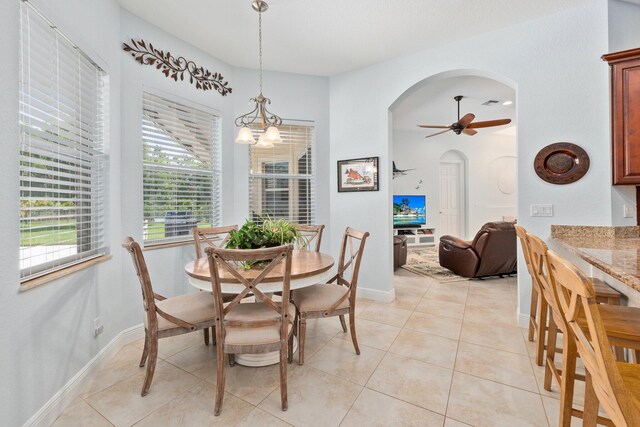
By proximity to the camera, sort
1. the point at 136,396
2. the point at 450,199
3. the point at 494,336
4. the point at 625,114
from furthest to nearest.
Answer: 1. the point at 450,199
2. the point at 494,336
3. the point at 625,114
4. the point at 136,396

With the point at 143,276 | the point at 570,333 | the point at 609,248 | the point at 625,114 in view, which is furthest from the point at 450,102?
the point at 143,276

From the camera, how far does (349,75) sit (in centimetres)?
374

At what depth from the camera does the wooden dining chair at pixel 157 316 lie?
1.71 m

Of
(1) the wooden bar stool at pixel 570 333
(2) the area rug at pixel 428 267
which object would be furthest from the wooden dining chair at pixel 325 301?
(2) the area rug at pixel 428 267

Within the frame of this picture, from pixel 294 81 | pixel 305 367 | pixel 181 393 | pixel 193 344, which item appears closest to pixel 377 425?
pixel 305 367

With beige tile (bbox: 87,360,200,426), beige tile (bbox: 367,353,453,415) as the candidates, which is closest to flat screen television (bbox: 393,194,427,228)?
beige tile (bbox: 367,353,453,415)

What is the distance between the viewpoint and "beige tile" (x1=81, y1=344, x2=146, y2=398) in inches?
74.8

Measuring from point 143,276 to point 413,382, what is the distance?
72.4 inches

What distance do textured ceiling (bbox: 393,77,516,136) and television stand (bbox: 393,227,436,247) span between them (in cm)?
258

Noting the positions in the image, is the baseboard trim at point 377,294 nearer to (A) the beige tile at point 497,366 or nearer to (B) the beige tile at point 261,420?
(A) the beige tile at point 497,366

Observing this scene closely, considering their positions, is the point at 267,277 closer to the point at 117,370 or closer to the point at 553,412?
the point at 117,370

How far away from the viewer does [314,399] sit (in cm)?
175

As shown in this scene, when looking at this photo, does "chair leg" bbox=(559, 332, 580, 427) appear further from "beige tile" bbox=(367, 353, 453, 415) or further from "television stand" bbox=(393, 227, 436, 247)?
"television stand" bbox=(393, 227, 436, 247)

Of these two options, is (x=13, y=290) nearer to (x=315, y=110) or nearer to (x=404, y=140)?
(x=315, y=110)
